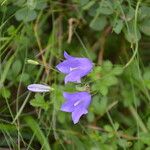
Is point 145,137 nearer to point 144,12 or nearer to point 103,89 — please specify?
point 103,89

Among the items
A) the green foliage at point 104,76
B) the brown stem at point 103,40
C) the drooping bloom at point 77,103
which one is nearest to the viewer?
the drooping bloom at point 77,103

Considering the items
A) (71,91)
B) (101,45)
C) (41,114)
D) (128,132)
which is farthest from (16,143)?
(101,45)

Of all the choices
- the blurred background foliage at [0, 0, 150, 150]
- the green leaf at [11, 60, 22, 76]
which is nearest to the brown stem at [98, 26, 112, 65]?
the blurred background foliage at [0, 0, 150, 150]

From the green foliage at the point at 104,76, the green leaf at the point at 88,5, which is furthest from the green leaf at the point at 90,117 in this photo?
A: the green leaf at the point at 88,5

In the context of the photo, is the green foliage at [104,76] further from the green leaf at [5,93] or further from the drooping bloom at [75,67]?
the green leaf at [5,93]

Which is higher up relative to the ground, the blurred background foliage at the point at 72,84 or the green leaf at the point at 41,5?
the green leaf at the point at 41,5

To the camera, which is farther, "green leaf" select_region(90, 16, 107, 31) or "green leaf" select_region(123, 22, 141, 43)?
"green leaf" select_region(90, 16, 107, 31)

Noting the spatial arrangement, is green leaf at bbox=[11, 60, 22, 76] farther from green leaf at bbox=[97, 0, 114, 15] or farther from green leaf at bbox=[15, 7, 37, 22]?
green leaf at bbox=[97, 0, 114, 15]

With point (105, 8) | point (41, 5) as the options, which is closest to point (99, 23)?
point (105, 8)
